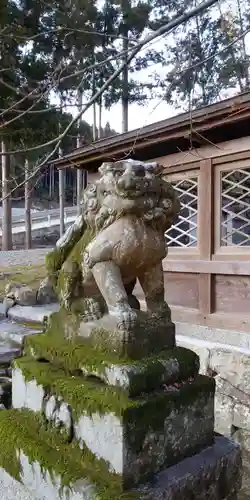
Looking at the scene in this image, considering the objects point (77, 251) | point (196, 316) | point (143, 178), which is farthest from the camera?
point (196, 316)

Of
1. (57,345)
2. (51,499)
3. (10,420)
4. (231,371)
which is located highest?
(57,345)

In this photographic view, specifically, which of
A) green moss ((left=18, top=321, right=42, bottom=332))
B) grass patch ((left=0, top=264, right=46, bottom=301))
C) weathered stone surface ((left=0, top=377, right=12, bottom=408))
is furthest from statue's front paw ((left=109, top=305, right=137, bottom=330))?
grass patch ((left=0, top=264, right=46, bottom=301))

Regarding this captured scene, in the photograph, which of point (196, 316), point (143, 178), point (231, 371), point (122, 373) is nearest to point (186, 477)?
point (122, 373)

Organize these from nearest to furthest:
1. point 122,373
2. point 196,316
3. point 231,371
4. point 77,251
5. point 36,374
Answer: point 122,373
point 36,374
point 77,251
point 231,371
point 196,316

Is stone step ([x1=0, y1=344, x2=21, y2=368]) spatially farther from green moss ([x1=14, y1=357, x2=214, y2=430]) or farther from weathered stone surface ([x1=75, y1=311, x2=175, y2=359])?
weathered stone surface ([x1=75, y1=311, x2=175, y2=359])

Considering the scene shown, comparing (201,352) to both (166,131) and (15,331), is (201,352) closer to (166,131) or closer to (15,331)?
(15,331)

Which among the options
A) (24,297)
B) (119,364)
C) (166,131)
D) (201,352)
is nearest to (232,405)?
(201,352)

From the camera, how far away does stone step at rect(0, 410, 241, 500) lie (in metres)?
1.24

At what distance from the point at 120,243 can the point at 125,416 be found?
0.59m

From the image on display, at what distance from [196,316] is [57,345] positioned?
9.25 ft

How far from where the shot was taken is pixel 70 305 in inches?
62.1

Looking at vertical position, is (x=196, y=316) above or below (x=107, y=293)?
below

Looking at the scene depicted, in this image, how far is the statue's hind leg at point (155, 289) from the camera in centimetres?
156

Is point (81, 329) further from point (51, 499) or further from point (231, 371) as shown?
point (231, 371)
